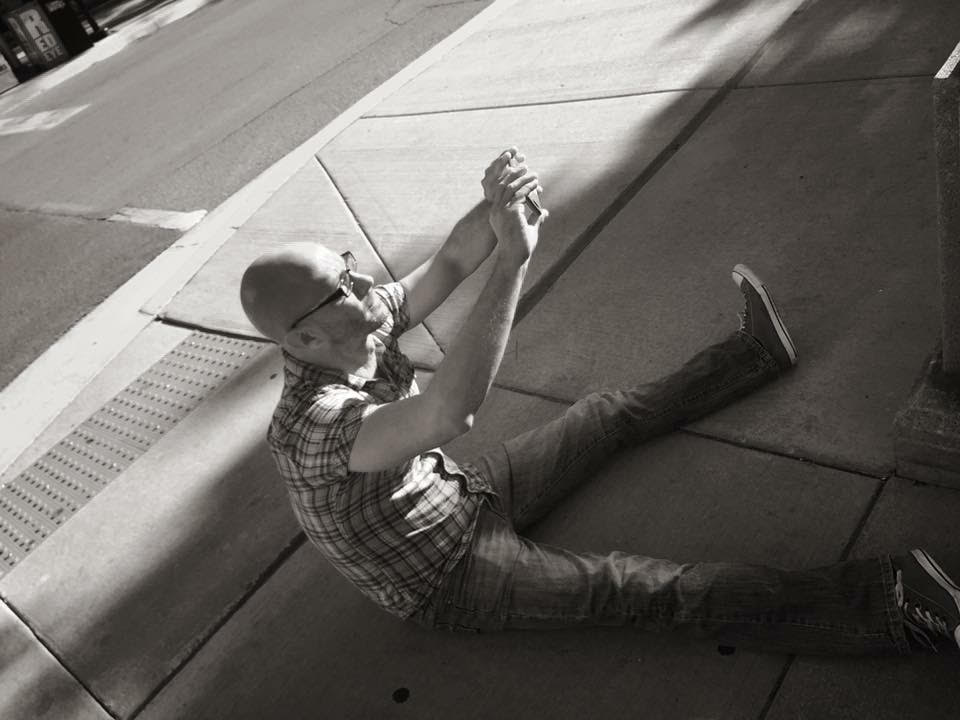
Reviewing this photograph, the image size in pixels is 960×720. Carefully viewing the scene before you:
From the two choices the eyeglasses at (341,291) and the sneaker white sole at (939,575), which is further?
the eyeglasses at (341,291)

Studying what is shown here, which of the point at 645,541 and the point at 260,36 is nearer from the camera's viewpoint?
the point at 645,541

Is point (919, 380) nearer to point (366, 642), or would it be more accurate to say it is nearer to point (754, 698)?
point (754, 698)

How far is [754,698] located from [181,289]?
3938mm

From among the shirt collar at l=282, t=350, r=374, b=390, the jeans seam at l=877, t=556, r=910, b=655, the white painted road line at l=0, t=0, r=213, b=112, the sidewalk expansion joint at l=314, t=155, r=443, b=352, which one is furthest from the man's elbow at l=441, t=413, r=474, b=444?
the white painted road line at l=0, t=0, r=213, b=112

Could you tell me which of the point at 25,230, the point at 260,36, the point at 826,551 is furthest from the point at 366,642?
the point at 260,36

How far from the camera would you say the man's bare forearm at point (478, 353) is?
6.33 ft

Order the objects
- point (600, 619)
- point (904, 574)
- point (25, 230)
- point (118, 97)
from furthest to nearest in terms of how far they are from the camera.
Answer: point (118, 97) < point (25, 230) < point (600, 619) < point (904, 574)

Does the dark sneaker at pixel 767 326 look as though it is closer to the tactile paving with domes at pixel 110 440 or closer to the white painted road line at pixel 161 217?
the tactile paving with domes at pixel 110 440

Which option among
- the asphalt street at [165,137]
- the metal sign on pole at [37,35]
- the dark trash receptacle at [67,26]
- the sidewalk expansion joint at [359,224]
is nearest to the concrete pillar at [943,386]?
the sidewalk expansion joint at [359,224]

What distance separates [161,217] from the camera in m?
6.34

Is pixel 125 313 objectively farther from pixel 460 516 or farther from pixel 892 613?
pixel 892 613

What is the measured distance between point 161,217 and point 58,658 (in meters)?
4.05

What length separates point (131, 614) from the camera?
9.61 feet

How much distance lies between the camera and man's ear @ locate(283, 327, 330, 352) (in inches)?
82.4
